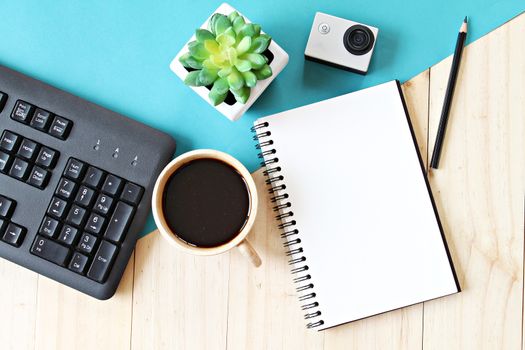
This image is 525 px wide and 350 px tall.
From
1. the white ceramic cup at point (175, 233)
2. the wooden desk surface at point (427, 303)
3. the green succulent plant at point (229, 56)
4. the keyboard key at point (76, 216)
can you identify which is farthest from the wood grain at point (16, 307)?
the green succulent plant at point (229, 56)

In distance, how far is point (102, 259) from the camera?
2.20 ft

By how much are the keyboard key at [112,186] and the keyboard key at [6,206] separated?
0.10 m

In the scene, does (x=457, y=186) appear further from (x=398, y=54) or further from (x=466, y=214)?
(x=398, y=54)

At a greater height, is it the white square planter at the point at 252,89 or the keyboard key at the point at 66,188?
the white square planter at the point at 252,89

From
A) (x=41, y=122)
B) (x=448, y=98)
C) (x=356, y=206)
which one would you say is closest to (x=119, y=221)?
(x=41, y=122)

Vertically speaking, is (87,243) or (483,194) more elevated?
(483,194)

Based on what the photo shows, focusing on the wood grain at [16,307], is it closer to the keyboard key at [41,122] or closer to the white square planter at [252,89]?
the keyboard key at [41,122]

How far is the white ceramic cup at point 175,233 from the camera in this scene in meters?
0.61

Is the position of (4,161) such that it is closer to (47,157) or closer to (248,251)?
(47,157)

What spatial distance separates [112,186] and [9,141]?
119mm

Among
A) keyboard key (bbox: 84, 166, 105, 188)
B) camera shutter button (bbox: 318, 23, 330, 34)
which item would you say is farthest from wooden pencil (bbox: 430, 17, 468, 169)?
keyboard key (bbox: 84, 166, 105, 188)

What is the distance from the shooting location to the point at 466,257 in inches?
27.6

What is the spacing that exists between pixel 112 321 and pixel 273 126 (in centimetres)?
29

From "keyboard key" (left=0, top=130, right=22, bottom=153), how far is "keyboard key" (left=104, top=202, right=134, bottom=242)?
126mm
